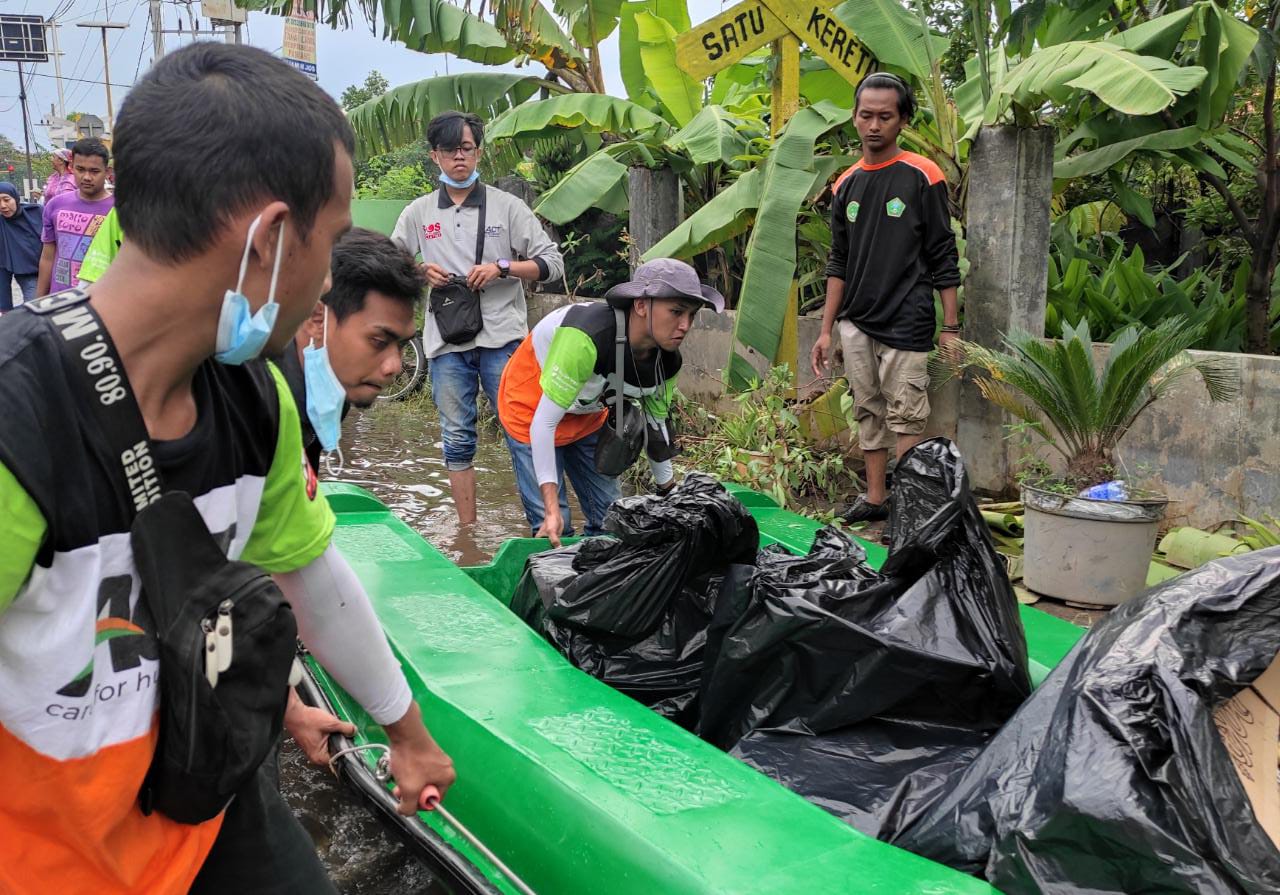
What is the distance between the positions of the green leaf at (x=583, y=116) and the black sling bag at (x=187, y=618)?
21.1 ft

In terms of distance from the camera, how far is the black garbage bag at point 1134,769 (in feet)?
4.83

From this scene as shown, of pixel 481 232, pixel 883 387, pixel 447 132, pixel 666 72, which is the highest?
pixel 666 72

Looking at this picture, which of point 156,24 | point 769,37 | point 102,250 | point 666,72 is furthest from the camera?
point 156,24

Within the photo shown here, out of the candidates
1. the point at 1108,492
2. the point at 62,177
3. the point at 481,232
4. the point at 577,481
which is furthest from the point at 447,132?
the point at 62,177

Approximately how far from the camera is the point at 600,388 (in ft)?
Result: 12.3

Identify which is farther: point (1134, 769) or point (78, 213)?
point (78, 213)

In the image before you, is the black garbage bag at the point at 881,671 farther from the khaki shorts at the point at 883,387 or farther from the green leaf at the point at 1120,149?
the green leaf at the point at 1120,149

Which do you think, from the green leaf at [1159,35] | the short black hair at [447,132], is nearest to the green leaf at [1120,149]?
the green leaf at [1159,35]

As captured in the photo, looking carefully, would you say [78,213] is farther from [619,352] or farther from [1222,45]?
[1222,45]

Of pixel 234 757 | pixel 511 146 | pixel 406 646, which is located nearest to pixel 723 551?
pixel 406 646

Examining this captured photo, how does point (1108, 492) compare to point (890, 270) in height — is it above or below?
below

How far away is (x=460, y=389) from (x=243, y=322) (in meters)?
3.91

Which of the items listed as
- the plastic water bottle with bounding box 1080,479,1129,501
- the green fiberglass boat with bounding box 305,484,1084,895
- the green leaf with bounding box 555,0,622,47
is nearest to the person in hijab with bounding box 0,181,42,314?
the green leaf with bounding box 555,0,622,47

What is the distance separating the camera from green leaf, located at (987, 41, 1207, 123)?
4.44m
